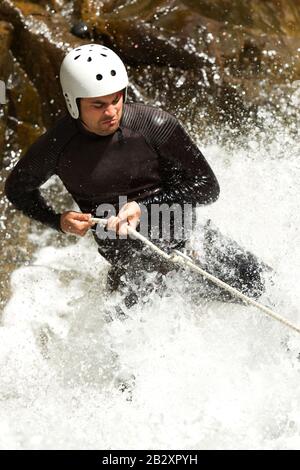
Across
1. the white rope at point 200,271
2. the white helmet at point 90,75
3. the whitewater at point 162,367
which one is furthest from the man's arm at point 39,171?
the whitewater at point 162,367

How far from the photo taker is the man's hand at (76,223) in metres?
3.47

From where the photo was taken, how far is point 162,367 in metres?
4.48

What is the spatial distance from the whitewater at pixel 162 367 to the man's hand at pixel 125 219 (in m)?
0.62

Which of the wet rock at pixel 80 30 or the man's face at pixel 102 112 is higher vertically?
the man's face at pixel 102 112

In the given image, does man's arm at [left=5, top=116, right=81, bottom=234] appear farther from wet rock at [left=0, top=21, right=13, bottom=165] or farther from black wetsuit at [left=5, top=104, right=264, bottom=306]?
wet rock at [left=0, top=21, right=13, bottom=165]

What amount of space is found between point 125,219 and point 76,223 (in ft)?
0.88

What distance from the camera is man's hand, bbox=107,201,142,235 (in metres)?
3.39

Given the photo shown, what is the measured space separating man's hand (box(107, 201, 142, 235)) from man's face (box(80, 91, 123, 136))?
16.4 inches

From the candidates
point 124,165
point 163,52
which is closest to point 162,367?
point 124,165

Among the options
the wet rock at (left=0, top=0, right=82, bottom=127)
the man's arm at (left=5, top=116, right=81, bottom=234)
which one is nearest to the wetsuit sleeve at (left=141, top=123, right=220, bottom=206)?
the man's arm at (left=5, top=116, right=81, bottom=234)

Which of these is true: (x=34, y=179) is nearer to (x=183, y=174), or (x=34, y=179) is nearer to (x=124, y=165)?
(x=124, y=165)

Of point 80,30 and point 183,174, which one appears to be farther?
point 80,30

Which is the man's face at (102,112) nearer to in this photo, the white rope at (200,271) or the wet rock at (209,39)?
the white rope at (200,271)
